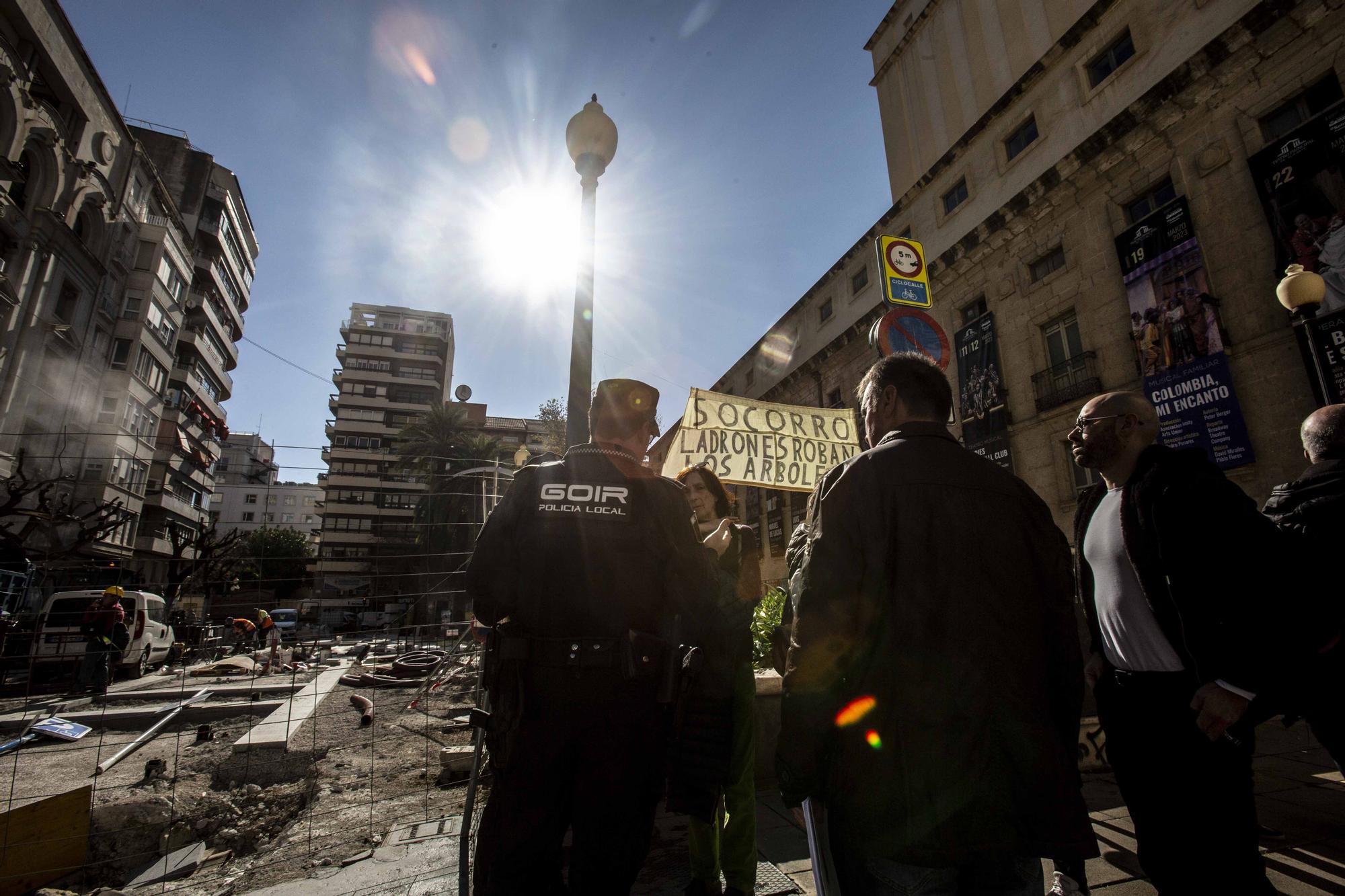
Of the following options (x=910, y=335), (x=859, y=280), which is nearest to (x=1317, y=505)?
(x=910, y=335)

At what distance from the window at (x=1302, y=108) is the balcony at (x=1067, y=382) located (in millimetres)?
4453

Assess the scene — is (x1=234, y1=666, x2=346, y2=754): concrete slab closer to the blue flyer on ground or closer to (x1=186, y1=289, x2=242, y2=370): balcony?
the blue flyer on ground

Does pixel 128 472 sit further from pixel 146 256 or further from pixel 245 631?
pixel 245 631

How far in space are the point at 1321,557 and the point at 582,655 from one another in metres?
2.85

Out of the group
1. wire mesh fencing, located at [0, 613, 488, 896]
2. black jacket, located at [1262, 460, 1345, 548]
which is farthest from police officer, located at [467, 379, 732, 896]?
black jacket, located at [1262, 460, 1345, 548]

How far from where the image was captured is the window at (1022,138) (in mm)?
15297

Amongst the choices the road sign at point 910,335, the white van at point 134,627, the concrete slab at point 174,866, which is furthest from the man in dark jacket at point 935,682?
the white van at point 134,627

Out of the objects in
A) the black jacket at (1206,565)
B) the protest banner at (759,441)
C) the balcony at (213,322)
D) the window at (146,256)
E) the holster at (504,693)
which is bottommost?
the holster at (504,693)

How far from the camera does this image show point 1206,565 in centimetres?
187

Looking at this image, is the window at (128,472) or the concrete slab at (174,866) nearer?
the concrete slab at (174,866)

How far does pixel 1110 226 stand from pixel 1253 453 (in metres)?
5.69

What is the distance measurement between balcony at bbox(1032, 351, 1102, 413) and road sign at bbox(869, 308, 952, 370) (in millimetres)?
10055

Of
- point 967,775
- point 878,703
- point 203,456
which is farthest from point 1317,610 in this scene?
point 203,456

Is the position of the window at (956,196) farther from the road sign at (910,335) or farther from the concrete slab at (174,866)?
the concrete slab at (174,866)
